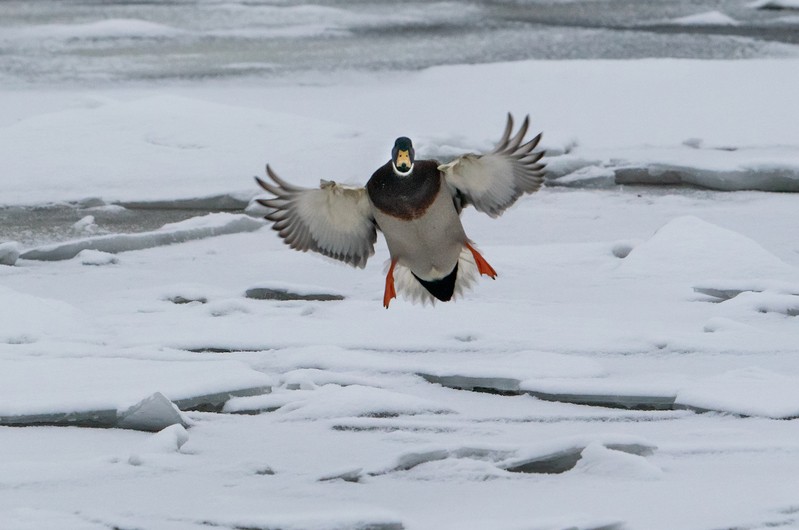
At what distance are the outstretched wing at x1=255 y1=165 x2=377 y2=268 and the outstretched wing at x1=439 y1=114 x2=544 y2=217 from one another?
12.5 inches

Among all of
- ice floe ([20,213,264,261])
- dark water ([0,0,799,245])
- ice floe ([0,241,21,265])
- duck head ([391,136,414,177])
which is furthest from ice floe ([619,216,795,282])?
dark water ([0,0,799,245])

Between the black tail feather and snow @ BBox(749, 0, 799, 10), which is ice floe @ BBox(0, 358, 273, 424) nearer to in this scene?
the black tail feather

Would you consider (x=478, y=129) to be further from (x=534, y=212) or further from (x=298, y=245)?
(x=298, y=245)

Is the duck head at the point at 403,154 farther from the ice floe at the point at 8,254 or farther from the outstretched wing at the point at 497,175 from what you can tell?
the ice floe at the point at 8,254

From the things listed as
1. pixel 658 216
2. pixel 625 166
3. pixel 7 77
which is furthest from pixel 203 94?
pixel 658 216

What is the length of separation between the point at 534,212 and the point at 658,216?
0.62 meters

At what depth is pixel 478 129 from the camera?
29.1ft

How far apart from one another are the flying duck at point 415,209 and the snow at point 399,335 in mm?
276

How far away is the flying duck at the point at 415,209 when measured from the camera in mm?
4477

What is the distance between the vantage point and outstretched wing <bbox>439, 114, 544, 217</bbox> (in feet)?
15.0

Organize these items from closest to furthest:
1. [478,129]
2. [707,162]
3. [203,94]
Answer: [707,162] < [478,129] < [203,94]

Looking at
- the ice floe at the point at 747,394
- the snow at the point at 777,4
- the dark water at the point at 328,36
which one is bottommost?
the ice floe at the point at 747,394

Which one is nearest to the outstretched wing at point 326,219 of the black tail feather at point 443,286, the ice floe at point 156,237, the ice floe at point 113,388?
the black tail feather at point 443,286

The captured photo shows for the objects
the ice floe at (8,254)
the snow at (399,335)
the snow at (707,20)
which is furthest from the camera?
the snow at (707,20)
